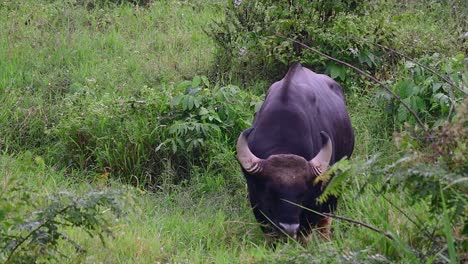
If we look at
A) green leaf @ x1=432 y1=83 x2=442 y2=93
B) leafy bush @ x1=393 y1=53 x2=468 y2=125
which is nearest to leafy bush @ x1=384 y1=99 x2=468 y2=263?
leafy bush @ x1=393 y1=53 x2=468 y2=125

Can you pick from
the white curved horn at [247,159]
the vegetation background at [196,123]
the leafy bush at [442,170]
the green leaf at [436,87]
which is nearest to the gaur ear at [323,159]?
the vegetation background at [196,123]

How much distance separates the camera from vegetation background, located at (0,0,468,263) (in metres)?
4.84

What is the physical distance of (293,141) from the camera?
6961mm

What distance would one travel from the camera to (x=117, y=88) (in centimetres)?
984

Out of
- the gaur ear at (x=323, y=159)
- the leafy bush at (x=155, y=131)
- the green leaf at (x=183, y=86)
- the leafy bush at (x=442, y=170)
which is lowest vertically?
the leafy bush at (x=155, y=131)

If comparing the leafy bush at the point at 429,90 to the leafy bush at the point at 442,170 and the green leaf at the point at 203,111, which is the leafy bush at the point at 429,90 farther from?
the leafy bush at the point at 442,170

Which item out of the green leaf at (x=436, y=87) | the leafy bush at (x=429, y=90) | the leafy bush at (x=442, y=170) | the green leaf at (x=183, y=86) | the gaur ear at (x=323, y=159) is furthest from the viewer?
the green leaf at (x=183, y=86)

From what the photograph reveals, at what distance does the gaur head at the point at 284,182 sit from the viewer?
21.6 ft

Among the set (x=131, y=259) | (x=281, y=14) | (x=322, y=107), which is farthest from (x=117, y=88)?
(x=131, y=259)

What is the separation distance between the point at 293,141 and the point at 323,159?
0.31m

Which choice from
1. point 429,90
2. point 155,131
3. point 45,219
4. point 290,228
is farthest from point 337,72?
point 45,219

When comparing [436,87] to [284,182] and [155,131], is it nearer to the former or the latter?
[284,182]

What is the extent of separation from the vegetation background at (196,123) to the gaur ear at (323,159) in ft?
0.82

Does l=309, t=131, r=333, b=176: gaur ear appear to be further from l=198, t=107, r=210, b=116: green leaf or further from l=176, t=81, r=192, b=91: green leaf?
l=176, t=81, r=192, b=91: green leaf
